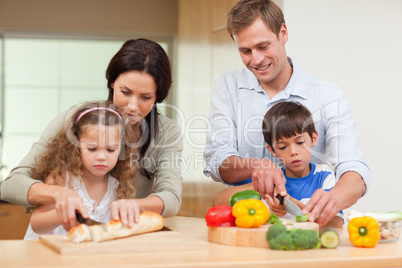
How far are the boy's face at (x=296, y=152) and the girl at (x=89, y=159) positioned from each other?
59 centimetres

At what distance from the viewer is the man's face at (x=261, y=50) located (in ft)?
7.33

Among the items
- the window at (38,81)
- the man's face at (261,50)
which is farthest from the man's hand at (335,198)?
the window at (38,81)

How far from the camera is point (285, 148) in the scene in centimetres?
216

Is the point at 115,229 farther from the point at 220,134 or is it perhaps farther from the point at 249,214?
the point at 220,134

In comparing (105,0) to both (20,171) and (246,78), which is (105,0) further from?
(20,171)

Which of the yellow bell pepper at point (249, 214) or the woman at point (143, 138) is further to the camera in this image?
the woman at point (143, 138)

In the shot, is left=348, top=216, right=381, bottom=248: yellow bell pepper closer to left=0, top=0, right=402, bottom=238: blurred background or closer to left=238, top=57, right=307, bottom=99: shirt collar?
left=238, top=57, right=307, bottom=99: shirt collar

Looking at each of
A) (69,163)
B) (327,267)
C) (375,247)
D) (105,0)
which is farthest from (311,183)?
(105,0)

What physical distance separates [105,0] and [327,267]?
5080 mm

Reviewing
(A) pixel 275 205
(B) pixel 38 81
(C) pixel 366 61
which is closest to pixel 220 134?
(A) pixel 275 205

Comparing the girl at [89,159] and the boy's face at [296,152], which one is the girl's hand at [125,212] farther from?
the boy's face at [296,152]

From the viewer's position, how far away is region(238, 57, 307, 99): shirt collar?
2.39m

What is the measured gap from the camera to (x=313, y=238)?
1524 millimetres

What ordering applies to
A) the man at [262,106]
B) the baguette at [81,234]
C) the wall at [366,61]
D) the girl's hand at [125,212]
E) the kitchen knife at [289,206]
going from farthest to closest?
the wall at [366,61], the man at [262,106], the kitchen knife at [289,206], the girl's hand at [125,212], the baguette at [81,234]
